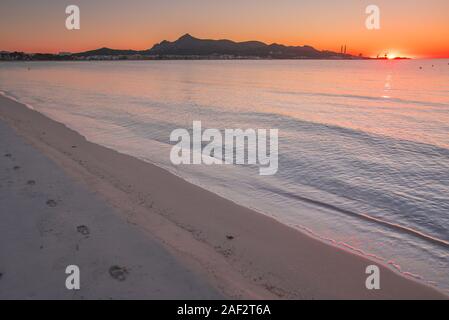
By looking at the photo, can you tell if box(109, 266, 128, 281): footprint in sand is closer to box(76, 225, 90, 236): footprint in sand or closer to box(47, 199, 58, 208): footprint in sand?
box(76, 225, 90, 236): footprint in sand

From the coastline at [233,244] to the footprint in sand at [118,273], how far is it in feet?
3.71

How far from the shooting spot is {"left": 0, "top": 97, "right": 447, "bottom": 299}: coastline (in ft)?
20.9

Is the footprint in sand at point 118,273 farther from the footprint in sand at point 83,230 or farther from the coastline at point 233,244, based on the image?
the footprint in sand at point 83,230

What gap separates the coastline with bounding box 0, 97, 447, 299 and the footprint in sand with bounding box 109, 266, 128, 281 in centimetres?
113

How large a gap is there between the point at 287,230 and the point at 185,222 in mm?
2843

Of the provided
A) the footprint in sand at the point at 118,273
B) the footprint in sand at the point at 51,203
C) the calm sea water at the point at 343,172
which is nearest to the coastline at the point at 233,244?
the calm sea water at the point at 343,172

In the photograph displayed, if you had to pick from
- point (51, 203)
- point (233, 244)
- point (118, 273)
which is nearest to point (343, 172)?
point (233, 244)

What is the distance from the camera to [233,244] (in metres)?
7.77

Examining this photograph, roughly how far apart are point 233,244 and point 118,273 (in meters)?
2.83

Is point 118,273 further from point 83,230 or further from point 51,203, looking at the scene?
point 51,203

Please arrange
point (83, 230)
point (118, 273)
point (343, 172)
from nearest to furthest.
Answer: point (118, 273) → point (83, 230) → point (343, 172)

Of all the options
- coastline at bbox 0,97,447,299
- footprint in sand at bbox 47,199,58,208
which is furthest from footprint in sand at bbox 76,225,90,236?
footprint in sand at bbox 47,199,58,208

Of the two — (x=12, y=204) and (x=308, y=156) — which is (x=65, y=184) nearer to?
(x=12, y=204)
